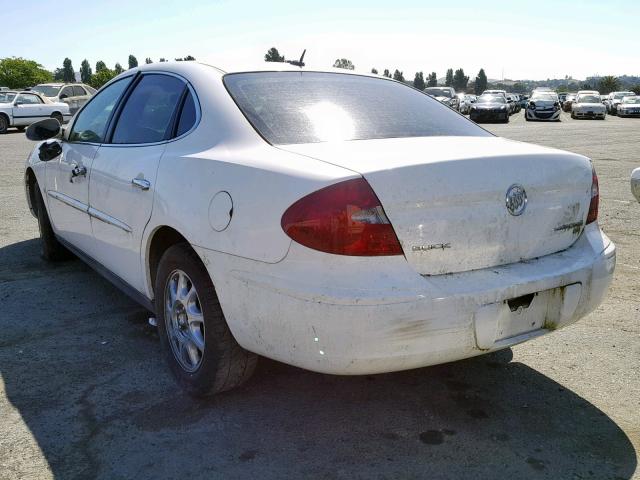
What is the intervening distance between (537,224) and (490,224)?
11.2 inches

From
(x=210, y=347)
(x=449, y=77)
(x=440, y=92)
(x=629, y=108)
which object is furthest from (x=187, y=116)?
(x=449, y=77)

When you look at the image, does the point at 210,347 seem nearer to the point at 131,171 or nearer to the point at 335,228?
the point at 335,228

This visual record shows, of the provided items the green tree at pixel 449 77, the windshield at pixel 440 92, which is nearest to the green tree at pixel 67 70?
the green tree at pixel 449 77

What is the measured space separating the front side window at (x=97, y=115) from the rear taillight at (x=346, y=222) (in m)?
2.10

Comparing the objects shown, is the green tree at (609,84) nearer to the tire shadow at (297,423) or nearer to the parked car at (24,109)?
the parked car at (24,109)

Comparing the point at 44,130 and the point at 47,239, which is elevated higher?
the point at 44,130

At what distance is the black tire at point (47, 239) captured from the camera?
5.20 m

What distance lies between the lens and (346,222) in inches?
91.3

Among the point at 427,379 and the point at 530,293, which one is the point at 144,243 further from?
the point at 530,293

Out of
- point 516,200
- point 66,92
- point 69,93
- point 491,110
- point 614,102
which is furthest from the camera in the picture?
point 614,102

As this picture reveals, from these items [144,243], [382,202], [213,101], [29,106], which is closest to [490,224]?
[382,202]

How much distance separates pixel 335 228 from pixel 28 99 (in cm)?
2319

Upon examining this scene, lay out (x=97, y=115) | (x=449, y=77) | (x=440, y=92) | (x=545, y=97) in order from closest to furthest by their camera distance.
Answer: (x=97, y=115) < (x=545, y=97) < (x=440, y=92) < (x=449, y=77)

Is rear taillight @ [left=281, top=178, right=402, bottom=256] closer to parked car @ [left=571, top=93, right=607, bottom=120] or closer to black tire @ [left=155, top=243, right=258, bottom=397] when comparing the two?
black tire @ [left=155, top=243, right=258, bottom=397]
